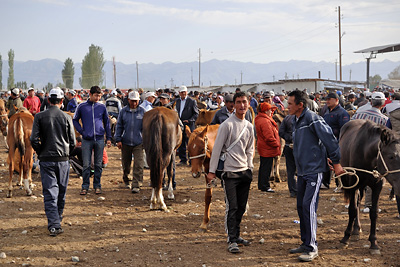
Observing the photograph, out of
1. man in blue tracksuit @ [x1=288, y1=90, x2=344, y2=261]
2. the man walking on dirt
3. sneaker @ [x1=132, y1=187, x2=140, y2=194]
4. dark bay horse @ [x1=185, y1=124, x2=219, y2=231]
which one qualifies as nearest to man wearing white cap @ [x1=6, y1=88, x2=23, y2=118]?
sneaker @ [x1=132, y1=187, x2=140, y2=194]

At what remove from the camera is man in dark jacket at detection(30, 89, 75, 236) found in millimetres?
7105

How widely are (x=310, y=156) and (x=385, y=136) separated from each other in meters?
1.13

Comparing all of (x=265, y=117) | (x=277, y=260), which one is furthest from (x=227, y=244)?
(x=265, y=117)

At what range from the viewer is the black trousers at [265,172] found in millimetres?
10430

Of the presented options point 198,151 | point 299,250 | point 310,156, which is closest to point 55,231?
point 198,151

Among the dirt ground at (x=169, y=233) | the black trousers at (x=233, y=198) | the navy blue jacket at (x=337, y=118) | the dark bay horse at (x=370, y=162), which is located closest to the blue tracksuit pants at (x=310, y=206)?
the dirt ground at (x=169, y=233)

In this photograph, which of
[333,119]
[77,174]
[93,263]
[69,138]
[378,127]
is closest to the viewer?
[93,263]

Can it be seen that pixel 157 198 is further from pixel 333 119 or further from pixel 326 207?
pixel 333 119

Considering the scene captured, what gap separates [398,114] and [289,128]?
2357 mm

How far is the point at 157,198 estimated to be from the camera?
874cm

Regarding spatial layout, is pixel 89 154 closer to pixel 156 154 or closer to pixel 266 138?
pixel 156 154

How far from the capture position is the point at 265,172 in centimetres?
1052

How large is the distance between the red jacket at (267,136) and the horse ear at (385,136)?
402 centimetres

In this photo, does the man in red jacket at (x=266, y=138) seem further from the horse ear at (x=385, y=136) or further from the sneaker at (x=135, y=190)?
the horse ear at (x=385, y=136)
